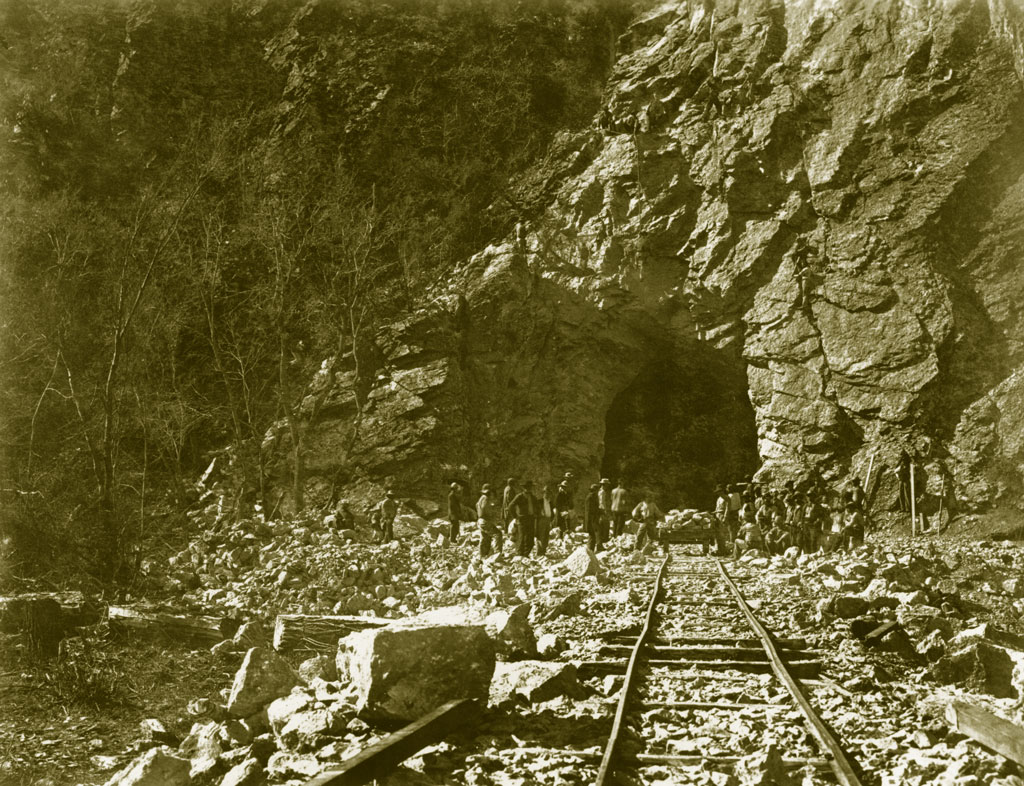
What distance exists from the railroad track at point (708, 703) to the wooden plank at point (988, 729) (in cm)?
66

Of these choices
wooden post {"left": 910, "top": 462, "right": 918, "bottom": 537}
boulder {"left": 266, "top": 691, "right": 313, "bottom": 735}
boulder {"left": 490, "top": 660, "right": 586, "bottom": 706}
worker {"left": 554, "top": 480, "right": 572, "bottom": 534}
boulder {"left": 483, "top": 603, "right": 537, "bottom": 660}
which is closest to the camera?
boulder {"left": 266, "top": 691, "right": 313, "bottom": 735}

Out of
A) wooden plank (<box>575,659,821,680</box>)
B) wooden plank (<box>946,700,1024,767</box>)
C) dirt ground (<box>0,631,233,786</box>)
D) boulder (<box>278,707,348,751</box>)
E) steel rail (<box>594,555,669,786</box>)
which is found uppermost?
wooden plank (<box>946,700,1024,767</box>)

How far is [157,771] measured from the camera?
5.25 metres

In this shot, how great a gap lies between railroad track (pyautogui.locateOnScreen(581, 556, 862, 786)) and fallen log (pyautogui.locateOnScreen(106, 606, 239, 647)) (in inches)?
214

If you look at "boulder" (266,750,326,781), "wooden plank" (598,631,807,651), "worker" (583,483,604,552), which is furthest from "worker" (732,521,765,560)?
"boulder" (266,750,326,781)

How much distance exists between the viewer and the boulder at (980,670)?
21.3 feet

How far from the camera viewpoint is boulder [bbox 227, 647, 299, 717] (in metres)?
6.43

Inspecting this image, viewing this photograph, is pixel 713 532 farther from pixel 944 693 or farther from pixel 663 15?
pixel 663 15

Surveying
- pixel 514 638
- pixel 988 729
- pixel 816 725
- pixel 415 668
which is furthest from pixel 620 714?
pixel 514 638

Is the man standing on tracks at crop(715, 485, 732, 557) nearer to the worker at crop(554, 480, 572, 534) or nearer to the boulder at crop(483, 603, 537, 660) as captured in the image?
the worker at crop(554, 480, 572, 534)

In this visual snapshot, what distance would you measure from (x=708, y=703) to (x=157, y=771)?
3391mm

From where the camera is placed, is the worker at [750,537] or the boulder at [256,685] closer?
the boulder at [256,685]

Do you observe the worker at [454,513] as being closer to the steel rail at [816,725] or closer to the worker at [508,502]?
the worker at [508,502]

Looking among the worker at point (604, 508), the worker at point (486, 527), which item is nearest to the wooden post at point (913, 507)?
the worker at point (604, 508)
